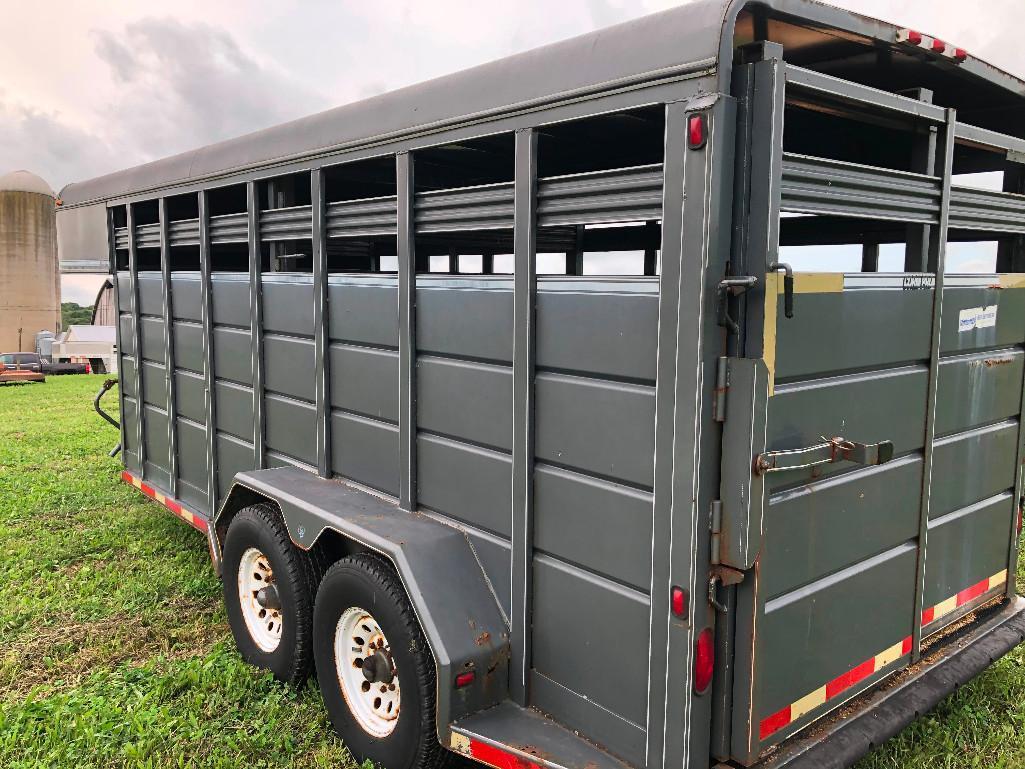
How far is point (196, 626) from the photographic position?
14.4 feet

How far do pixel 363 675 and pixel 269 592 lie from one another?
883 millimetres

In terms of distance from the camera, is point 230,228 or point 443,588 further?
point 230,228

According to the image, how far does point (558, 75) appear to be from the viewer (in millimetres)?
2404

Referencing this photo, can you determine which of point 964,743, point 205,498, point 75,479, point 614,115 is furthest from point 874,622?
point 75,479

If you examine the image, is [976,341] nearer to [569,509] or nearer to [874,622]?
[874,622]

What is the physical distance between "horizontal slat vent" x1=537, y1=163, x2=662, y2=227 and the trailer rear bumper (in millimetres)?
1689

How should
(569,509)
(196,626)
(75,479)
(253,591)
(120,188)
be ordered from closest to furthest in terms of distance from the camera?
1. (569,509)
2. (253,591)
3. (196,626)
4. (120,188)
5. (75,479)

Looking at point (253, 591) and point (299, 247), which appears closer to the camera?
point (253, 591)

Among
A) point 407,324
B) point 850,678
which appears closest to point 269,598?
point 407,324

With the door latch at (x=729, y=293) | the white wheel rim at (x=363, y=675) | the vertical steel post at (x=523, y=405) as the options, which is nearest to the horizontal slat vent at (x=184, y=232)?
the white wheel rim at (x=363, y=675)

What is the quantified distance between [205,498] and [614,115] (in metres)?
3.70

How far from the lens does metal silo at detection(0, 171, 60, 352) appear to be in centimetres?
2705

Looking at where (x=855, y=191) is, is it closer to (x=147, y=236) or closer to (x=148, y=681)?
(x=148, y=681)

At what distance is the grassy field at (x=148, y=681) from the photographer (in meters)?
A: 3.20
